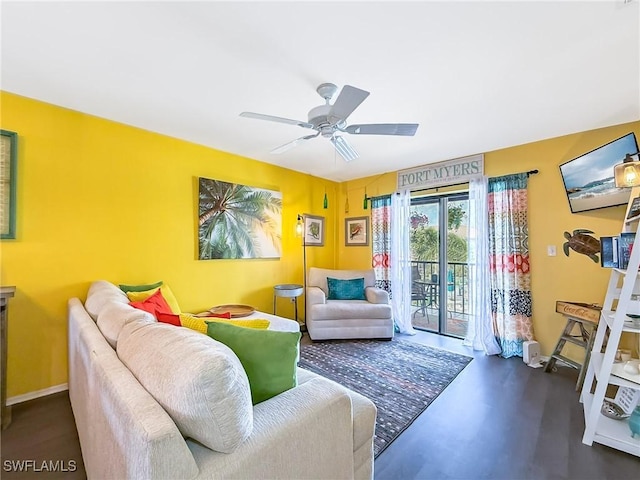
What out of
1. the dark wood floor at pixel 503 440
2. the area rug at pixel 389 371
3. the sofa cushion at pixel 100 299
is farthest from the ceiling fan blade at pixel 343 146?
the dark wood floor at pixel 503 440

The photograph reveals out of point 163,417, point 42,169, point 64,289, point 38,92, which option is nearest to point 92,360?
point 163,417

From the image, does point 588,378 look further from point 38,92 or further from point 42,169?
point 38,92

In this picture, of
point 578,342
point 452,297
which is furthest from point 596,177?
point 452,297

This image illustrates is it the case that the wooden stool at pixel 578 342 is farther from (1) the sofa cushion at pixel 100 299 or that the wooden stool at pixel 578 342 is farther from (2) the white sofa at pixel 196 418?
(1) the sofa cushion at pixel 100 299

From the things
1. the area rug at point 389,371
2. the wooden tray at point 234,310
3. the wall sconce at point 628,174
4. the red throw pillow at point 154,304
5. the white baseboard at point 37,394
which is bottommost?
the area rug at point 389,371

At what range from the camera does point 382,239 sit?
14.3 ft

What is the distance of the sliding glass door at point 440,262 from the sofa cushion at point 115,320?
3646 millimetres

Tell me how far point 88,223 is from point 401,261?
3640 millimetres

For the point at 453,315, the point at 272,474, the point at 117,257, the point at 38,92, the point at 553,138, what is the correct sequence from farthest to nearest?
the point at 453,315 → the point at 553,138 → the point at 117,257 → the point at 38,92 → the point at 272,474

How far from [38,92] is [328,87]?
7.29 ft

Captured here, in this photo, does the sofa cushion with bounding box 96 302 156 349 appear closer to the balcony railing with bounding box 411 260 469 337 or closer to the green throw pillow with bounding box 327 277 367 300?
the green throw pillow with bounding box 327 277 367 300

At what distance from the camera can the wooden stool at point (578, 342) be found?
2.47m

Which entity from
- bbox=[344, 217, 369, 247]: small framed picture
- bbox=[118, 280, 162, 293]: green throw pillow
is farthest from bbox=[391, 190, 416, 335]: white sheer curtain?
bbox=[118, 280, 162, 293]: green throw pillow

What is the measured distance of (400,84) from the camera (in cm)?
207
